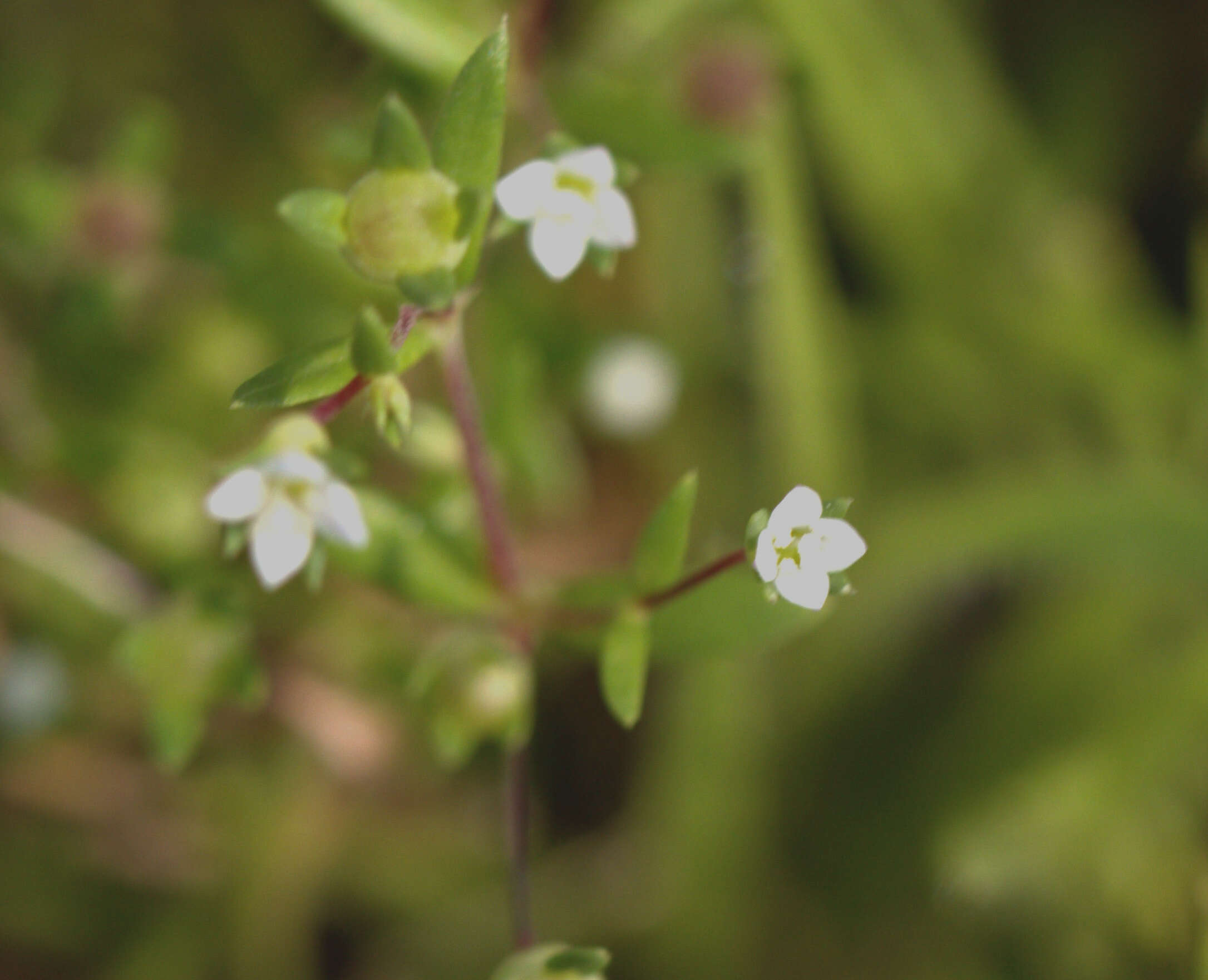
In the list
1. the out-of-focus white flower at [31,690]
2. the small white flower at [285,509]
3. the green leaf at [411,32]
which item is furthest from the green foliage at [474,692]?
the out-of-focus white flower at [31,690]

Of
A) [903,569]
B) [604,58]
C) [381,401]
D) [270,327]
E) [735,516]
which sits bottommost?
[381,401]

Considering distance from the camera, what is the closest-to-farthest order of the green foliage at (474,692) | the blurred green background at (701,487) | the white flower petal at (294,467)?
the white flower petal at (294,467) < the green foliage at (474,692) < the blurred green background at (701,487)

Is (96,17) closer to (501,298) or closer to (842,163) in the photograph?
(501,298)

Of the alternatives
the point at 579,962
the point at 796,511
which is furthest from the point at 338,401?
the point at 579,962

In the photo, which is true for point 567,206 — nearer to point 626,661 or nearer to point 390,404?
point 390,404

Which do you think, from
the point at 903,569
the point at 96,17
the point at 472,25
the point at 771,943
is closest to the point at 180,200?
the point at 96,17

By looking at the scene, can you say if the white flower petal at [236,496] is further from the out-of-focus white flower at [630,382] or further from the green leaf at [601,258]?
the out-of-focus white flower at [630,382]
